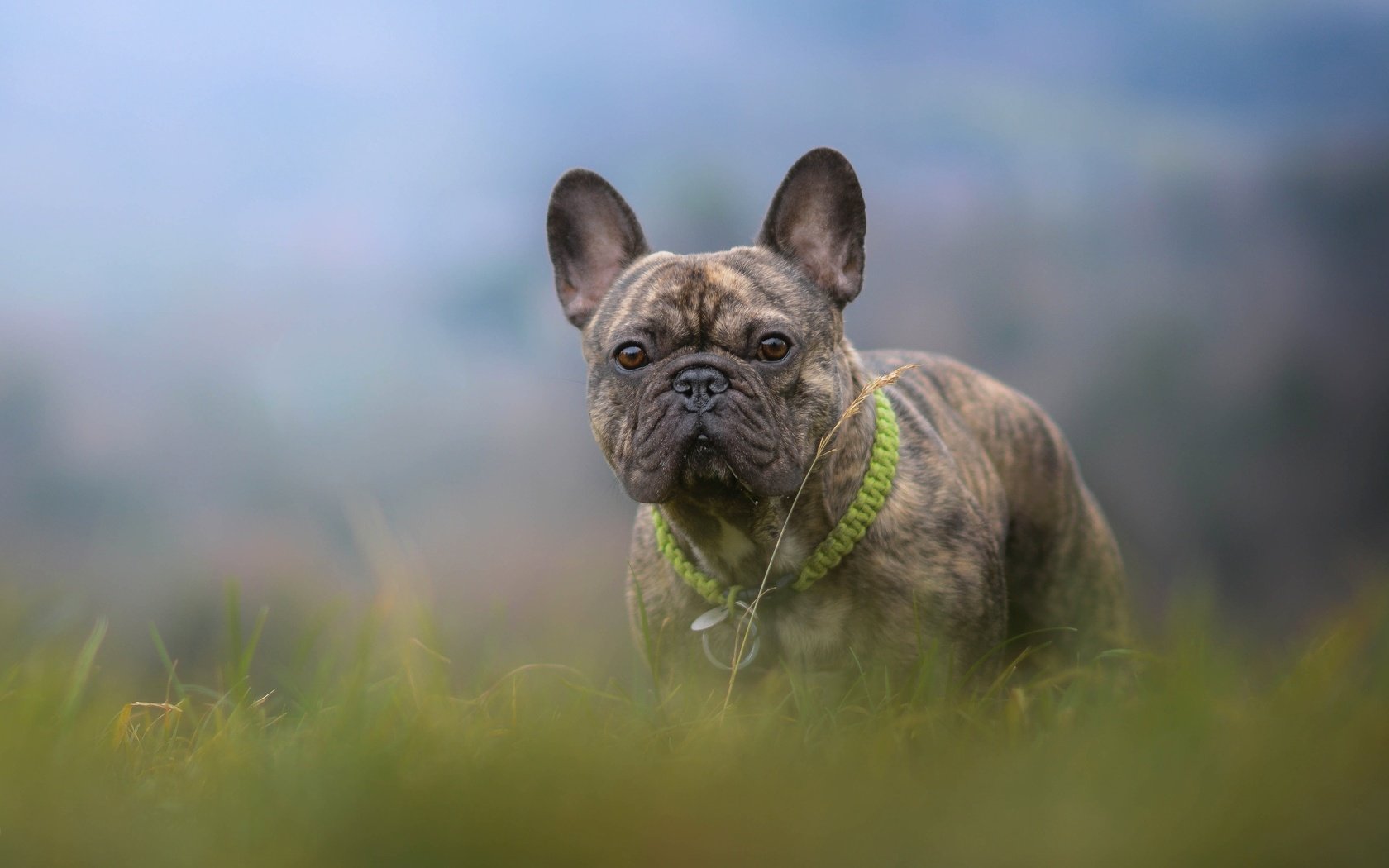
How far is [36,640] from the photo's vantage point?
2.42 metres

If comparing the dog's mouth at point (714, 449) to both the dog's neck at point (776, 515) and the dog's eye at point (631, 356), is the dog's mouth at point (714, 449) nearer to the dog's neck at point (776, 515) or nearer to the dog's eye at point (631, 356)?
the dog's neck at point (776, 515)

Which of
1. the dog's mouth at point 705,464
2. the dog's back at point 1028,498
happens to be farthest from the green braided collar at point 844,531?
the dog's back at point 1028,498

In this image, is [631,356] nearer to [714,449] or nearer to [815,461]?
[714,449]

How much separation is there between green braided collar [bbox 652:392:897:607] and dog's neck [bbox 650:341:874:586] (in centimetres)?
2

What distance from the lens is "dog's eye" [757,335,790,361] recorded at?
10.5ft

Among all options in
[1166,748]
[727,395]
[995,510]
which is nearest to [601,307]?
[727,395]

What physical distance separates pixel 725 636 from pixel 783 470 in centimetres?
63

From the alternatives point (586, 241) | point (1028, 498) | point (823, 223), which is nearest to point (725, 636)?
point (823, 223)

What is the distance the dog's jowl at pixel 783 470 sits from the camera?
307 centimetres

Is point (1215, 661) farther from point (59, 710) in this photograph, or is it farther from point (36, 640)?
point (36, 640)

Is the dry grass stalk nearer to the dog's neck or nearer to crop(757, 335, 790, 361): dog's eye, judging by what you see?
the dog's neck

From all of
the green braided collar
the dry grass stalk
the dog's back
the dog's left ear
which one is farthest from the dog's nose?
the dog's back

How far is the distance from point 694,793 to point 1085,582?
3.22m

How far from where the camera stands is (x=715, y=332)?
10.6 ft
